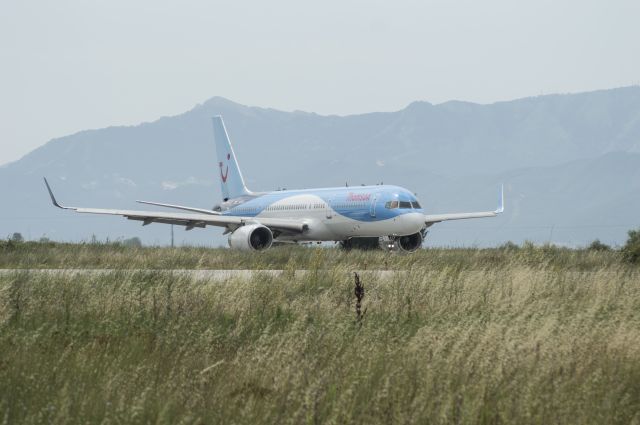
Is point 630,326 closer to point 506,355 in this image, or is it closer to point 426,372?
point 506,355

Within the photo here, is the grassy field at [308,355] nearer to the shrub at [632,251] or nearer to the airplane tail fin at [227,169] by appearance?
the shrub at [632,251]

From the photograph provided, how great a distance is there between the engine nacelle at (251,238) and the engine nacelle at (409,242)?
5.52m

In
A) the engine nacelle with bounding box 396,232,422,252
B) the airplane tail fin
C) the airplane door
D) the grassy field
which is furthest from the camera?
the airplane tail fin

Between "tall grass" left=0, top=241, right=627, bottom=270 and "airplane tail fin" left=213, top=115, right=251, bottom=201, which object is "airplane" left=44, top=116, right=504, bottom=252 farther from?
"tall grass" left=0, top=241, right=627, bottom=270

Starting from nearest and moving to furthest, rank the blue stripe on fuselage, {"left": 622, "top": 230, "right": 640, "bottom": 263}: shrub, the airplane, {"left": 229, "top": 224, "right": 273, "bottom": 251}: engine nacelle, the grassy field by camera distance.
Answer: the grassy field, {"left": 622, "top": 230, "right": 640, "bottom": 263}: shrub, {"left": 229, "top": 224, "right": 273, "bottom": 251}: engine nacelle, the airplane, the blue stripe on fuselage

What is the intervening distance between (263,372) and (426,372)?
1.50m

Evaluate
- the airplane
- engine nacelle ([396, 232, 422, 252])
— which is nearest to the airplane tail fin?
the airplane

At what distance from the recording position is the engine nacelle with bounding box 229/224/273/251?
41406mm

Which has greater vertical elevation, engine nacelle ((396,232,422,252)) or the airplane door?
the airplane door

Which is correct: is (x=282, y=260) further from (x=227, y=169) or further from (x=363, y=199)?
(x=227, y=169)

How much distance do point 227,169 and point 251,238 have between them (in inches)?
609

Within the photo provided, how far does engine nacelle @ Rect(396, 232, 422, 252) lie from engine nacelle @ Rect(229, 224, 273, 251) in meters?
5.52

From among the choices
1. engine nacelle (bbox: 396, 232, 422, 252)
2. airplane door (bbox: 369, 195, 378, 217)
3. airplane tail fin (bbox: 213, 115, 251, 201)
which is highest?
airplane tail fin (bbox: 213, 115, 251, 201)

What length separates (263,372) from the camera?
30.9 ft
